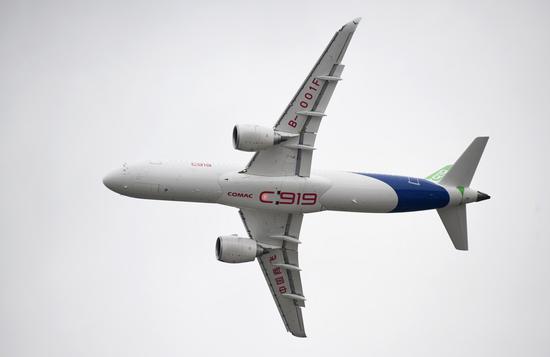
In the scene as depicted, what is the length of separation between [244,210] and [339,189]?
24.2 ft

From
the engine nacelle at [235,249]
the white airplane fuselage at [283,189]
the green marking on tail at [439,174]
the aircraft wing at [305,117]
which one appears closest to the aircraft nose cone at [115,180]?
the white airplane fuselage at [283,189]

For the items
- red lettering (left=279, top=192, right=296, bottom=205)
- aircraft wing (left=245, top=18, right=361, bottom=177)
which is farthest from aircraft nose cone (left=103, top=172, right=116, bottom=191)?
red lettering (left=279, top=192, right=296, bottom=205)

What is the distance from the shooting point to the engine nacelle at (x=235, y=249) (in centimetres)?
6184

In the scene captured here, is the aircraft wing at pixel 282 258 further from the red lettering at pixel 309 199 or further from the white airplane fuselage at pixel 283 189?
the red lettering at pixel 309 199

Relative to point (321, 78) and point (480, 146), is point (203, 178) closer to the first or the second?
point (321, 78)

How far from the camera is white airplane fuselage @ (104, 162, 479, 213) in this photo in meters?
59.2

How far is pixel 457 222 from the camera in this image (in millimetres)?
65750

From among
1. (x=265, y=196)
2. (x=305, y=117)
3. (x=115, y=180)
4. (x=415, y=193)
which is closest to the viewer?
(x=115, y=180)

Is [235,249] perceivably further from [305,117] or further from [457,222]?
[457,222]

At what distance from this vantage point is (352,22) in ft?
189

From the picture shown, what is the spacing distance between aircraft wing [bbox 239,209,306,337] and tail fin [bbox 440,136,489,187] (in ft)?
39.4

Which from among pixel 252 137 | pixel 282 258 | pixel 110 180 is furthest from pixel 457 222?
pixel 110 180

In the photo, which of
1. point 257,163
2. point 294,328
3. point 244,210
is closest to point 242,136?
point 257,163

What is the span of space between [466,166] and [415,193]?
470cm
